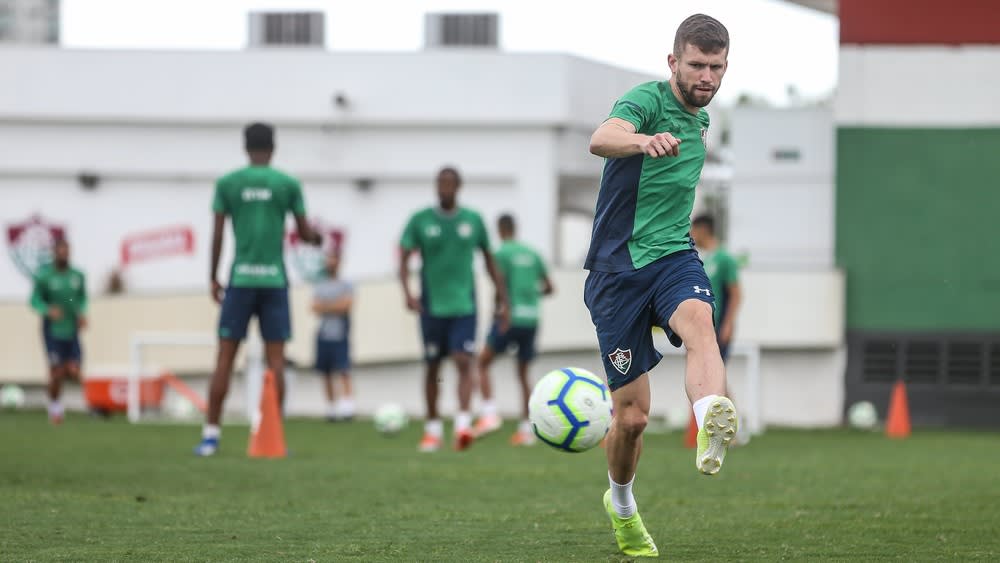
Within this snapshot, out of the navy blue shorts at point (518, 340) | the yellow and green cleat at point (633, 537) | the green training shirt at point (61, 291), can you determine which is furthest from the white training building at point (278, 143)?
the yellow and green cleat at point (633, 537)

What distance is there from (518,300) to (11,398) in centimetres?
939

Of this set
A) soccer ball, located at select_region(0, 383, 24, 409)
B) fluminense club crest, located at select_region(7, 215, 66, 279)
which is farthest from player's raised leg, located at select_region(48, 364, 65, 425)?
fluminense club crest, located at select_region(7, 215, 66, 279)

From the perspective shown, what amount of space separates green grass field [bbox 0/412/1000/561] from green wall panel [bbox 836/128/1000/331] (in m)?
6.48

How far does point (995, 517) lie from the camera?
324 inches

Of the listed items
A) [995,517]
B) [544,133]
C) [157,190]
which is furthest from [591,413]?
[157,190]

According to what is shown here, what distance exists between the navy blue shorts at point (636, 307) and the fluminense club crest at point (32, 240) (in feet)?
64.7

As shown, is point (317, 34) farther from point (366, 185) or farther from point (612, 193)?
point (612, 193)

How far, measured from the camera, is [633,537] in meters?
6.73

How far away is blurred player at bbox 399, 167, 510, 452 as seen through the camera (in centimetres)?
1384

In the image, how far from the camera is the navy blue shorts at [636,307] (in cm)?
652

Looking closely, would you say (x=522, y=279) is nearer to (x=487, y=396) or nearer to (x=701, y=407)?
(x=487, y=396)

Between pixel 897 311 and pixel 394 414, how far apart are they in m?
7.25

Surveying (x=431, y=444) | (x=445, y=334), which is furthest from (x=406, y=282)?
(x=431, y=444)

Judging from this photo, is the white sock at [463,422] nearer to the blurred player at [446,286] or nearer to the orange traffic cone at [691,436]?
the blurred player at [446,286]
